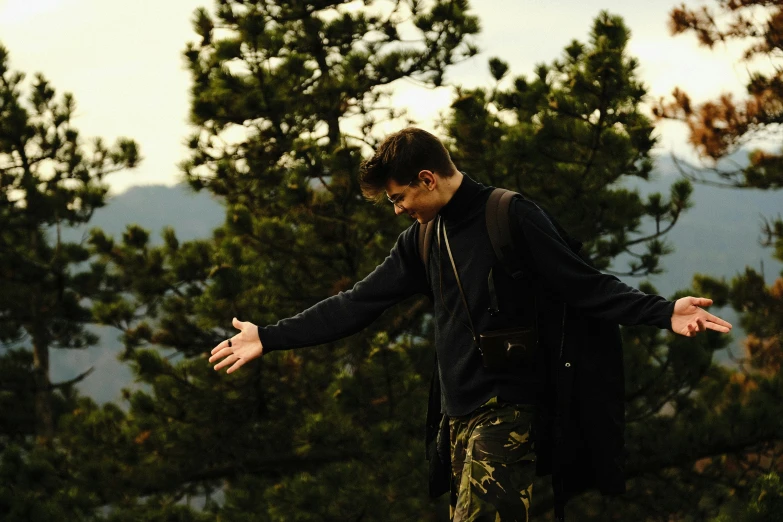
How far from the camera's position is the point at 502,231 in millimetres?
2900

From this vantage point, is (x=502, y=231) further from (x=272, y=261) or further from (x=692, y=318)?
(x=272, y=261)

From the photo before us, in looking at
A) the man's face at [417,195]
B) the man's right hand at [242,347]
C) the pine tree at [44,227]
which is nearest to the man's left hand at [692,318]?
the man's face at [417,195]

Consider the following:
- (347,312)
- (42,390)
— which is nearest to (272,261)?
(347,312)

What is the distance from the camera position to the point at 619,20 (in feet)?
25.9

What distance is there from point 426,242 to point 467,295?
27 centimetres

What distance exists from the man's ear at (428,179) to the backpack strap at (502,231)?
0.19 metres

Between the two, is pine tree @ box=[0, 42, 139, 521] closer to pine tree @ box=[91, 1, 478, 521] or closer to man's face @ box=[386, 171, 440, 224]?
pine tree @ box=[91, 1, 478, 521]

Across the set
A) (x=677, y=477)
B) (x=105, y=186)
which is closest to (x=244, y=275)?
(x=677, y=477)

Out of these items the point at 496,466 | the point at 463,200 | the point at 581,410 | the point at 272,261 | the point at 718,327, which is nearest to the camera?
the point at 718,327

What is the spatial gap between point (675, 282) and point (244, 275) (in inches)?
7835

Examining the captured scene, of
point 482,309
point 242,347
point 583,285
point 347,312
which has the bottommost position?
point 583,285

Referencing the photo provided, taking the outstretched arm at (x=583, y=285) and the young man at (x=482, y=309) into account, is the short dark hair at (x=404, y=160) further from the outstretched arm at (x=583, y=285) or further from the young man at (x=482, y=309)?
the outstretched arm at (x=583, y=285)

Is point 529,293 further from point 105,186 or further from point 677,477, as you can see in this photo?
point 105,186

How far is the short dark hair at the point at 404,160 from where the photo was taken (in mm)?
2975
